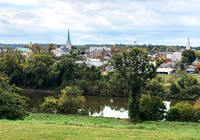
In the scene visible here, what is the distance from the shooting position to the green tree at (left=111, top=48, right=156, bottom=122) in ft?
85.8

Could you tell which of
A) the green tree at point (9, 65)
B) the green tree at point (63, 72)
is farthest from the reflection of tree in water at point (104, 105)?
the green tree at point (9, 65)

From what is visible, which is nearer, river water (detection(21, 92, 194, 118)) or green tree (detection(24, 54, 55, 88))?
river water (detection(21, 92, 194, 118))

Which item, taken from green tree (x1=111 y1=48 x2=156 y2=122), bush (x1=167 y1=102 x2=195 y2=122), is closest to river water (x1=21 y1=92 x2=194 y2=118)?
bush (x1=167 y1=102 x2=195 y2=122)

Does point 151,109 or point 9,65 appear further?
point 9,65

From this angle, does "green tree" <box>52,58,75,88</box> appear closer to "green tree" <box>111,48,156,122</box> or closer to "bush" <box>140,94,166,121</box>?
"bush" <box>140,94,166,121</box>

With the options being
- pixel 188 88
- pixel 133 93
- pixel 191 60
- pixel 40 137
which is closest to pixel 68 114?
pixel 133 93

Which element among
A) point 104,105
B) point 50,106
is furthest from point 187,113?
point 104,105

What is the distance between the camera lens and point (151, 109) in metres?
27.8

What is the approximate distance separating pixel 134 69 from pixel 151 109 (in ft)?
15.9

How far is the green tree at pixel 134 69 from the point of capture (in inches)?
1030

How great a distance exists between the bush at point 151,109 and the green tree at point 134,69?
4.91ft

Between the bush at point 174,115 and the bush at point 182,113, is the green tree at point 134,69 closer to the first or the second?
the bush at point 174,115

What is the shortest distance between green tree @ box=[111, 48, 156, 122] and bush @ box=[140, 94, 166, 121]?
58.9 inches

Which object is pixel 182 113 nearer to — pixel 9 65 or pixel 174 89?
pixel 174 89
